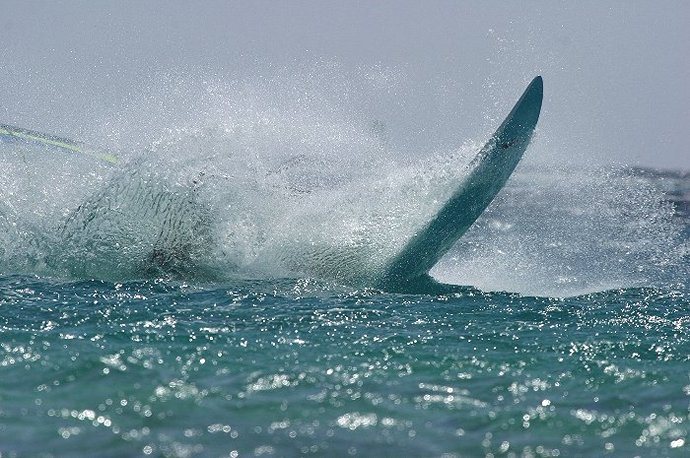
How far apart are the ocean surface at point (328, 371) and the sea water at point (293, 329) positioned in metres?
0.03

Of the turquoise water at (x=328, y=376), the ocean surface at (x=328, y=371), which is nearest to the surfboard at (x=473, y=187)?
the ocean surface at (x=328, y=371)

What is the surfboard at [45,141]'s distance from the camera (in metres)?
19.2

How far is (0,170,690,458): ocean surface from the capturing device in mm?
6090

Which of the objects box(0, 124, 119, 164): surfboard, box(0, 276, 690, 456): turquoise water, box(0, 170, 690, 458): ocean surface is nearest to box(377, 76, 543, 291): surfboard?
box(0, 170, 690, 458): ocean surface

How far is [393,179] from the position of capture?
50.4 ft

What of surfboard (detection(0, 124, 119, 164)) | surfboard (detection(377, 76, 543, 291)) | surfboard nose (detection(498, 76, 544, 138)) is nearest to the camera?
surfboard (detection(377, 76, 543, 291))

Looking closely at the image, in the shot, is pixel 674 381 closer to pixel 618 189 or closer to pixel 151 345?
pixel 151 345

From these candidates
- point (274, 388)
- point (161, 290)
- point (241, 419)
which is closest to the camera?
point (241, 419)

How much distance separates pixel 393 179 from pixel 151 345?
7572mm

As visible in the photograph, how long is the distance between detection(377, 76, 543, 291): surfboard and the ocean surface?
157cm

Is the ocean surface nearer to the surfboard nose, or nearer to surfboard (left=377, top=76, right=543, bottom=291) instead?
surfboard (left=377, top=76, right=543, bottom=291)

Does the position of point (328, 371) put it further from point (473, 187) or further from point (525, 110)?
point (525, 110)

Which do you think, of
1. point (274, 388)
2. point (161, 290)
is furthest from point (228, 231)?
point (274, 388)

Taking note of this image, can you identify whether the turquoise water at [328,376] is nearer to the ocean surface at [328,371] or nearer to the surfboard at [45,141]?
the ocean surface at [328,371]
